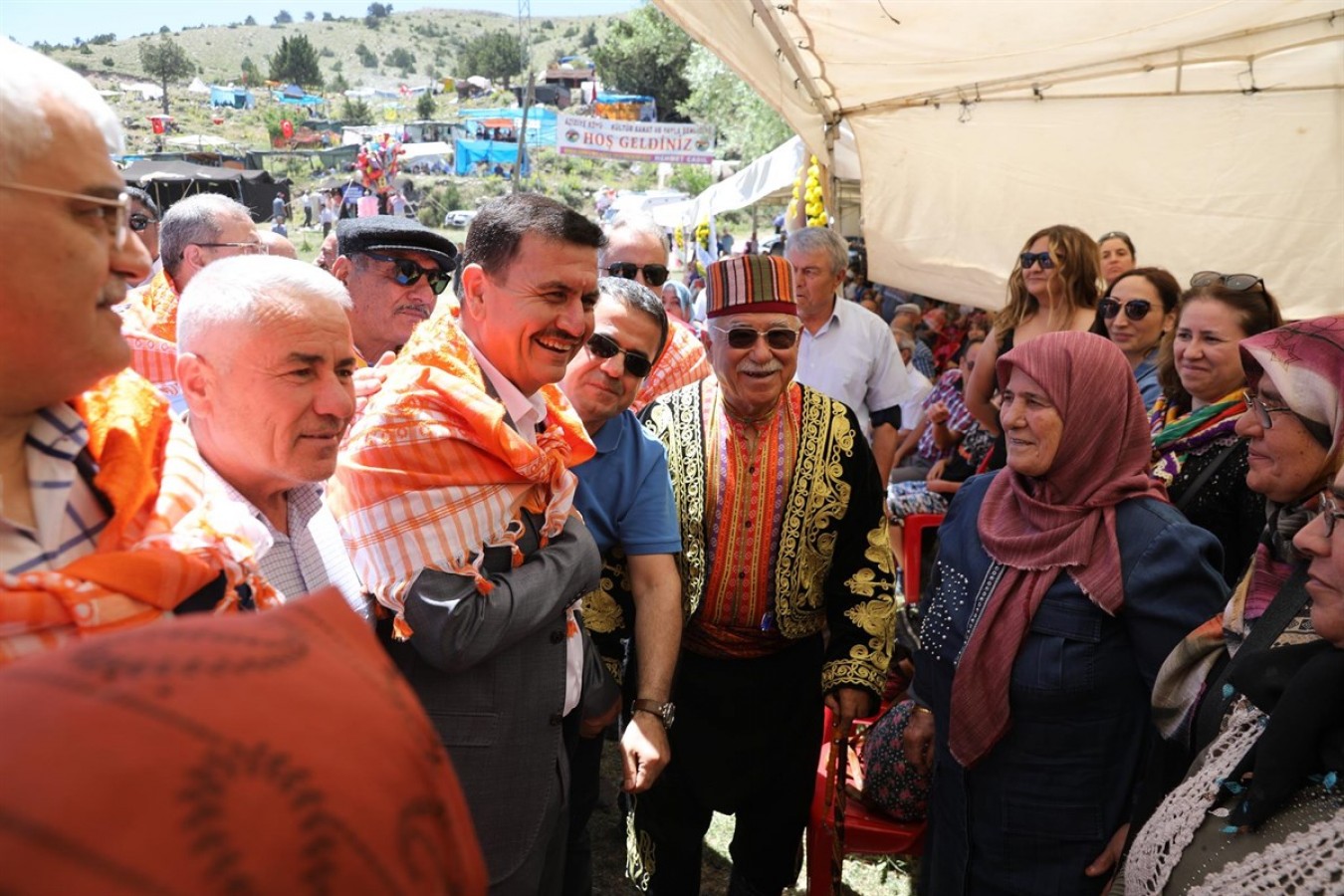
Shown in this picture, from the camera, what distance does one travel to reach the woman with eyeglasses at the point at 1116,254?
5.14 meters

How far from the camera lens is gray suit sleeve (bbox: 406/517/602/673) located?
1.82 meters

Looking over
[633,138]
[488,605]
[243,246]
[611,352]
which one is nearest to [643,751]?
[488,605]

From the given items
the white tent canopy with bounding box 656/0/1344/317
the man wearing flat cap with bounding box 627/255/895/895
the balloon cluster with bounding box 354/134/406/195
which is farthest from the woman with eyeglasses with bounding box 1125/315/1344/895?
the balloon cluster with bounding box 354/134/406/195

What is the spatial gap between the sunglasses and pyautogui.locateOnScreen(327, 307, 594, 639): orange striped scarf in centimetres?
106

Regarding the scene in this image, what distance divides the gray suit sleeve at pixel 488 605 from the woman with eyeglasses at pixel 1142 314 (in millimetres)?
2974

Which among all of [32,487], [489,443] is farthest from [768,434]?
[32,487]

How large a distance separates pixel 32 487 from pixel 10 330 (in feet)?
0.60

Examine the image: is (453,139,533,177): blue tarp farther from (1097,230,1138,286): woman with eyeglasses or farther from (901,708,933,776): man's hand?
(901,708,933,776): man's hand

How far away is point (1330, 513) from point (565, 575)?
1.42 m

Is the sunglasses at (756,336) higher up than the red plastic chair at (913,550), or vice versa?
the sunglasses at (756,336)

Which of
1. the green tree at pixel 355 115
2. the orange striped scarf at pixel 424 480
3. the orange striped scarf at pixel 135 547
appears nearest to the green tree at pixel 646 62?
the green tree at pixel 355 115

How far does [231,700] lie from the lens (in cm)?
50

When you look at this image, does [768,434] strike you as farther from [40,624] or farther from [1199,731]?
[40,624]

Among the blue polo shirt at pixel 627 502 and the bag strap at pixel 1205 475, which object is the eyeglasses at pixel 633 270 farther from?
the bag strap at pixel 1205 475
